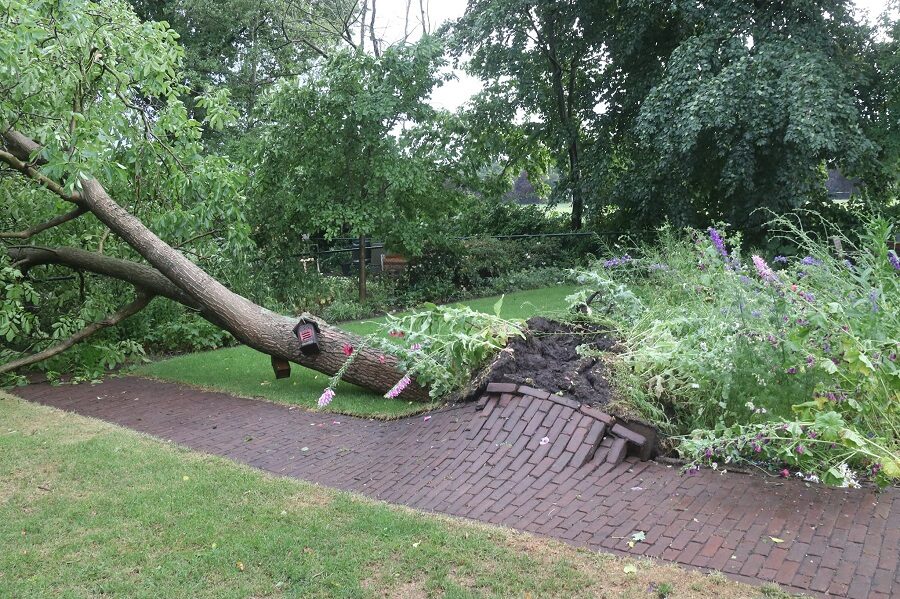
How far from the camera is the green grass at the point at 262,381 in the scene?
6344mm

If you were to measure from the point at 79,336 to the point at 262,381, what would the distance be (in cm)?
196

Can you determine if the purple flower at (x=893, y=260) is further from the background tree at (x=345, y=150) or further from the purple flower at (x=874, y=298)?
the background tree at (x=345, y=150)

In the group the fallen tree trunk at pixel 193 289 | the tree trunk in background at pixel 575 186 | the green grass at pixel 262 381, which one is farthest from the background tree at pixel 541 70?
the fallen tree trunk at pixel 193 289

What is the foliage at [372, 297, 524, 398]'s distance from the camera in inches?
229

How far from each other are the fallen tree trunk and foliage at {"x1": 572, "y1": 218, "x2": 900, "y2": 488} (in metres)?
2.27

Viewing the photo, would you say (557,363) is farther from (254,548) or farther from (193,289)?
(193,289)

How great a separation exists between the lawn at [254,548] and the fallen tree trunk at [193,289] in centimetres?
199

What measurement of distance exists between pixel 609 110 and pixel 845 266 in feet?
38.5

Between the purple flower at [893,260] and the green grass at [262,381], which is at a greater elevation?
the purple flower at [893,260]

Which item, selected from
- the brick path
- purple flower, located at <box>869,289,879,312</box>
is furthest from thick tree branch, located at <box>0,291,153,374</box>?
purple flower, located at <box>869,289,879,312</box>

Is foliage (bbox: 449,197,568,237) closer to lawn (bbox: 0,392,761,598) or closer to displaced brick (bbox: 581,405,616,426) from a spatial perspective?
displaced brick (bbox: 581,405,616,426)

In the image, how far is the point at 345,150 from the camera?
1209 cm

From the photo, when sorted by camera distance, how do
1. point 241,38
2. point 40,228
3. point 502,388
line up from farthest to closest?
point 241,38, point 40,228, point 502,388

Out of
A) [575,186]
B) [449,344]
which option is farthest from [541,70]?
[449,344]
